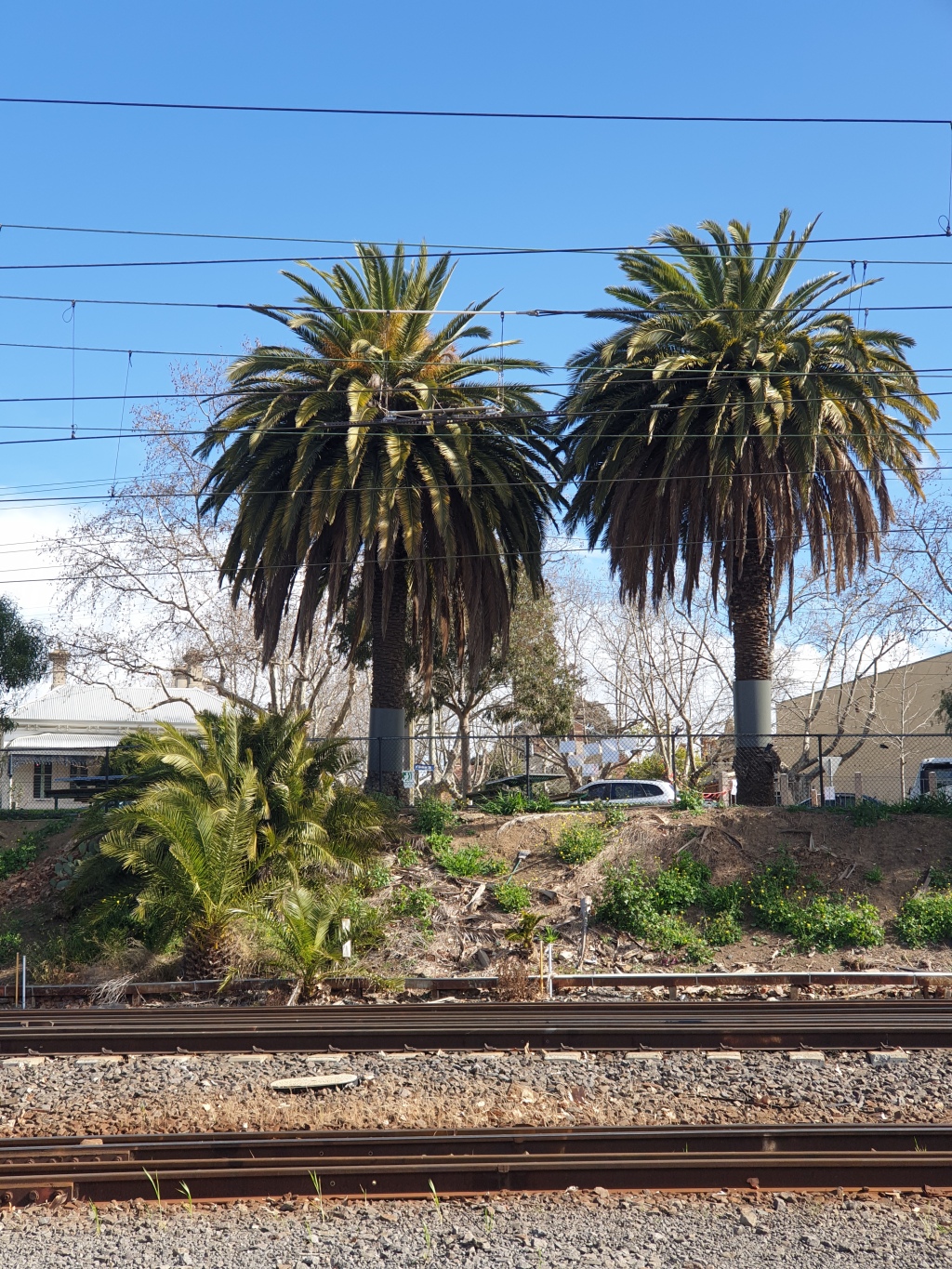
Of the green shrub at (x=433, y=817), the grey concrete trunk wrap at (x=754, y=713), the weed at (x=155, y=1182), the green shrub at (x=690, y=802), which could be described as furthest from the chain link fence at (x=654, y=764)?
the weed at (x=155, y=1182)

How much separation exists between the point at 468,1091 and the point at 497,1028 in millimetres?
1919

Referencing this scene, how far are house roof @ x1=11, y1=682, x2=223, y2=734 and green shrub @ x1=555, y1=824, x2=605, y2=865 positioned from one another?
21986mm

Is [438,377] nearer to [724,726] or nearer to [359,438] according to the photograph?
[359,438]

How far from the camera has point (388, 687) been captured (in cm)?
2333

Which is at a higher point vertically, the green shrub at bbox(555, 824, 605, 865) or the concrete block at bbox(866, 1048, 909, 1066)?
the green shrub at bbox(555, 824, 605, 865)

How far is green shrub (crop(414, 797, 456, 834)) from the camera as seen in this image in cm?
2050

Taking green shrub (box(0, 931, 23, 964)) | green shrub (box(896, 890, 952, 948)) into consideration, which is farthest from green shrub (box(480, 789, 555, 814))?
green shrub (box(0, 931, 23, 964))

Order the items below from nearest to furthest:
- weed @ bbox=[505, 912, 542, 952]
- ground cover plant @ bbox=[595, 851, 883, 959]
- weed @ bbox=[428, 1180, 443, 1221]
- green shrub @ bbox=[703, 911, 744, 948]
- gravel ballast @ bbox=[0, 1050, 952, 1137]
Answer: weed @ bbox=[428, 1180, 443, 1221]
gravel ballast @ bbox=[0, 1050, 952, 1137]
weed @ bbox=[505, 912, 542, 952]
ground cover plant @ bbox=[595, 851, 883, 959]
green shrub @ bbox=[703, 911, 744, 948]

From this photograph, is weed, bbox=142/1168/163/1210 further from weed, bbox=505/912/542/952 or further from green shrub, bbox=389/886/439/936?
green shrub, bbox=389/886/439/936

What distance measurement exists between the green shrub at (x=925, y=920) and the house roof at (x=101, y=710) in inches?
1056

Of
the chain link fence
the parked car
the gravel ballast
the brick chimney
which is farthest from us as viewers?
the brick chimney

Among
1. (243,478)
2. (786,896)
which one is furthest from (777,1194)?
(243,478)

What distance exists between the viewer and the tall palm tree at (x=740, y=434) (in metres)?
20.2

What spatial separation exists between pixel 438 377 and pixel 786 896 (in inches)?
489
